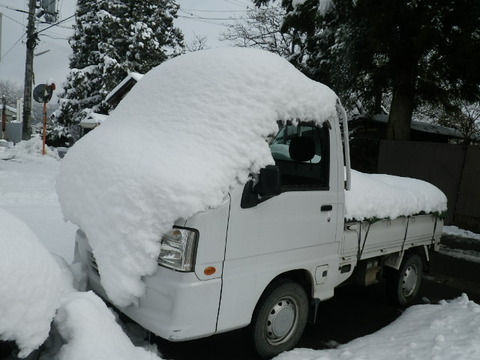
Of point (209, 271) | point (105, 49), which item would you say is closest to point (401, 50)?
point (209, 271)

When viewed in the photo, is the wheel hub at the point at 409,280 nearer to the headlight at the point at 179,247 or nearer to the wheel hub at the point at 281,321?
the wheel hub at the point at 281,321

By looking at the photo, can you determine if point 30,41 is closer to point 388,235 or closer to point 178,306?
Answer: point 388,235

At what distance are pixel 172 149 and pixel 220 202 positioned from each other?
1.75 ft

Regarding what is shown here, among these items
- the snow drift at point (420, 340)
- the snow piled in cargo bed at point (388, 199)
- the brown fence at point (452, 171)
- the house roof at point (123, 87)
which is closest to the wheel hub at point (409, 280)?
the snow drift at point (420, 340)

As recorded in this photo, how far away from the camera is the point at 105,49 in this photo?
27312 mm

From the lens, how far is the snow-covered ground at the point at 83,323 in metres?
2.17

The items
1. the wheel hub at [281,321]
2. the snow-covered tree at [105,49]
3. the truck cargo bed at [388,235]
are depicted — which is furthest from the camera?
the snow-covered tree at [105,49]

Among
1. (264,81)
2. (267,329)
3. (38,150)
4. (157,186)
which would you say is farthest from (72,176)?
(38,150)

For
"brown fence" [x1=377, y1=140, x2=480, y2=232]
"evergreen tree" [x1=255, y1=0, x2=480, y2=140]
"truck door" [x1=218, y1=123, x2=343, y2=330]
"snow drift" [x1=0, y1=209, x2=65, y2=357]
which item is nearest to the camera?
"snow drift" [x1=0, y1=209, x2=65, y2=357]

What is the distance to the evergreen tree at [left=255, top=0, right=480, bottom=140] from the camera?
9.41 m

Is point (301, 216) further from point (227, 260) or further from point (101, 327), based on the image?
point (101, 327)

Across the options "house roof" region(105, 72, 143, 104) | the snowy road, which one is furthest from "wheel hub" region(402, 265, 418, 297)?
"house roof" region(105, 72, 143, 104)

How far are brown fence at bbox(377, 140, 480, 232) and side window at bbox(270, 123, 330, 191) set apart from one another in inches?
323

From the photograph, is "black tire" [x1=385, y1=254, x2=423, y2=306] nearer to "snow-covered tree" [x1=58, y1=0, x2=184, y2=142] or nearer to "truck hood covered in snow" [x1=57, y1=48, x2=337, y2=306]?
"truck hood covered in snow" [x1=57, y1=48, x2=337, y2=306]
